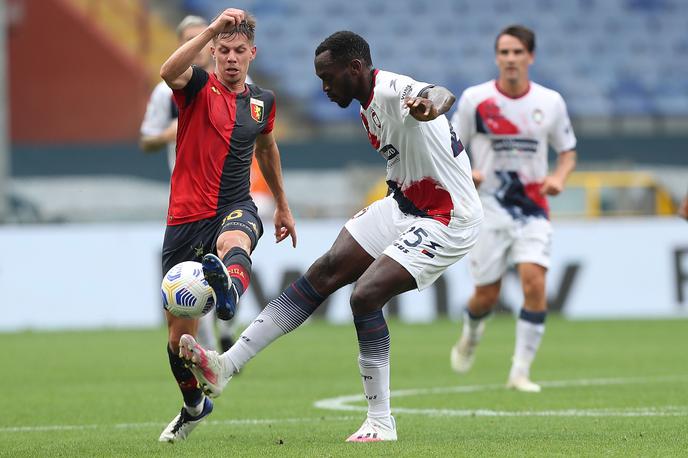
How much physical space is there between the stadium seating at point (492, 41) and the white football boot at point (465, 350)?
1567 cm

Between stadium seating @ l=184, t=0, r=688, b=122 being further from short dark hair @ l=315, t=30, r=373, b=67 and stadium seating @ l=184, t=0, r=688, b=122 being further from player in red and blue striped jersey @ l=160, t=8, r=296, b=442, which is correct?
short dark hair @ l=315, t=30, r=373, b=67

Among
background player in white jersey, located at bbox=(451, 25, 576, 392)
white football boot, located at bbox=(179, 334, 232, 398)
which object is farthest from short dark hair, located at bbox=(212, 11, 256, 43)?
background player in white jersey, located at bbox=(451, 25, 576, 392)

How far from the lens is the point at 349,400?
930 centimetres

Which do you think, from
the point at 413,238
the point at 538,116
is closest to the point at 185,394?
the point at 413,238

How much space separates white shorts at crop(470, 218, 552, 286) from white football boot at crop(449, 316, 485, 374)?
1.79 feet

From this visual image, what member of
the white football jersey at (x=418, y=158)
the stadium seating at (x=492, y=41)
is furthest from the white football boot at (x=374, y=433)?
the stadium seating at (x=492, y=41)

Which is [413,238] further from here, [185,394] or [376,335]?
[185,394]

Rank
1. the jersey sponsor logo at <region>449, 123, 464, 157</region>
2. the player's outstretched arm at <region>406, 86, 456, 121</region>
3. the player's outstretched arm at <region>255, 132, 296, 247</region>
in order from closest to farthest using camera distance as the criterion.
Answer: the player's outstretched arm at <region>406, 86, 456, 121</region>
the jersey sponsor logo at <region>449, 123, 464, 157</region>
the player's outstretched arm at <region>255, 132, 296, 247</region>

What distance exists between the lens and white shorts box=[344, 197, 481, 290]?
6.96 meters

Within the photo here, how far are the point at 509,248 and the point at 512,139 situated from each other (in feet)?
2.75

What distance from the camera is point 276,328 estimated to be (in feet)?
23.4

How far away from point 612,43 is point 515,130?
18.7m

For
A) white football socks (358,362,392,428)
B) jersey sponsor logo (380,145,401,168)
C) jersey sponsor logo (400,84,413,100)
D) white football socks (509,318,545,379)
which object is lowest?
white football socks (509,318,545,379)

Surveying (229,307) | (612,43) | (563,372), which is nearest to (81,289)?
(563,372)
